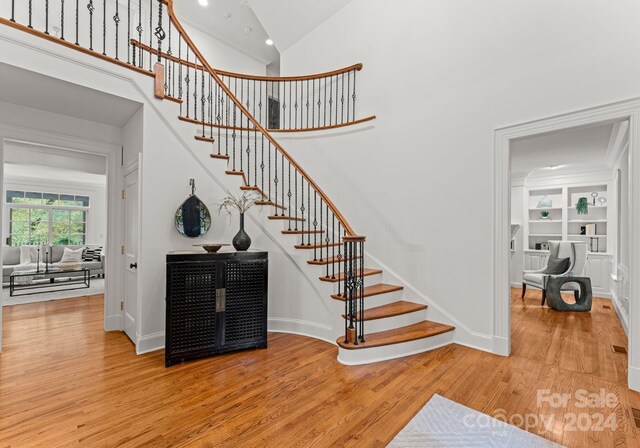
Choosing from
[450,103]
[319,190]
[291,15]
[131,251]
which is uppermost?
[291,15]

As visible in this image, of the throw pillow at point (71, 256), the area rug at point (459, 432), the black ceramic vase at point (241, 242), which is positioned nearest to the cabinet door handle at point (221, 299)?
the black ceramic vase at point (241, 242)

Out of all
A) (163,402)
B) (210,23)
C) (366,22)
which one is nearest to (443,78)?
(366,22)

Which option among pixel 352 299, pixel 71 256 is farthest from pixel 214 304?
pixel 71 256

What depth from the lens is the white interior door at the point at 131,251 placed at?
354cm

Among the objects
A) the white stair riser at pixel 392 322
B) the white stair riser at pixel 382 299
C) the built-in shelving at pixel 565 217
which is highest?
the built-in shelving at pixel 565 217

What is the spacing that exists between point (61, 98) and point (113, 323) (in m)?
2.79

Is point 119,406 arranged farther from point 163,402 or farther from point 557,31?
point 557,31

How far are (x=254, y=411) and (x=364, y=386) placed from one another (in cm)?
92

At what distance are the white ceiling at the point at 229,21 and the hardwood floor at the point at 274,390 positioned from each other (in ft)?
18.9

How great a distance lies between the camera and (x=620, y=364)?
2957 millimetres

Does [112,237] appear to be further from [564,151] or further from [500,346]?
[564,151]

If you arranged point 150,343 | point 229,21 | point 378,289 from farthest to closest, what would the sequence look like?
point 229,21, point 378,289, point 150,343

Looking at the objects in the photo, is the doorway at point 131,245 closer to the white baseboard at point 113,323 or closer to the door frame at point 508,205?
the white baseboard at point 113,323

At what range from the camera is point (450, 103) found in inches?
143
